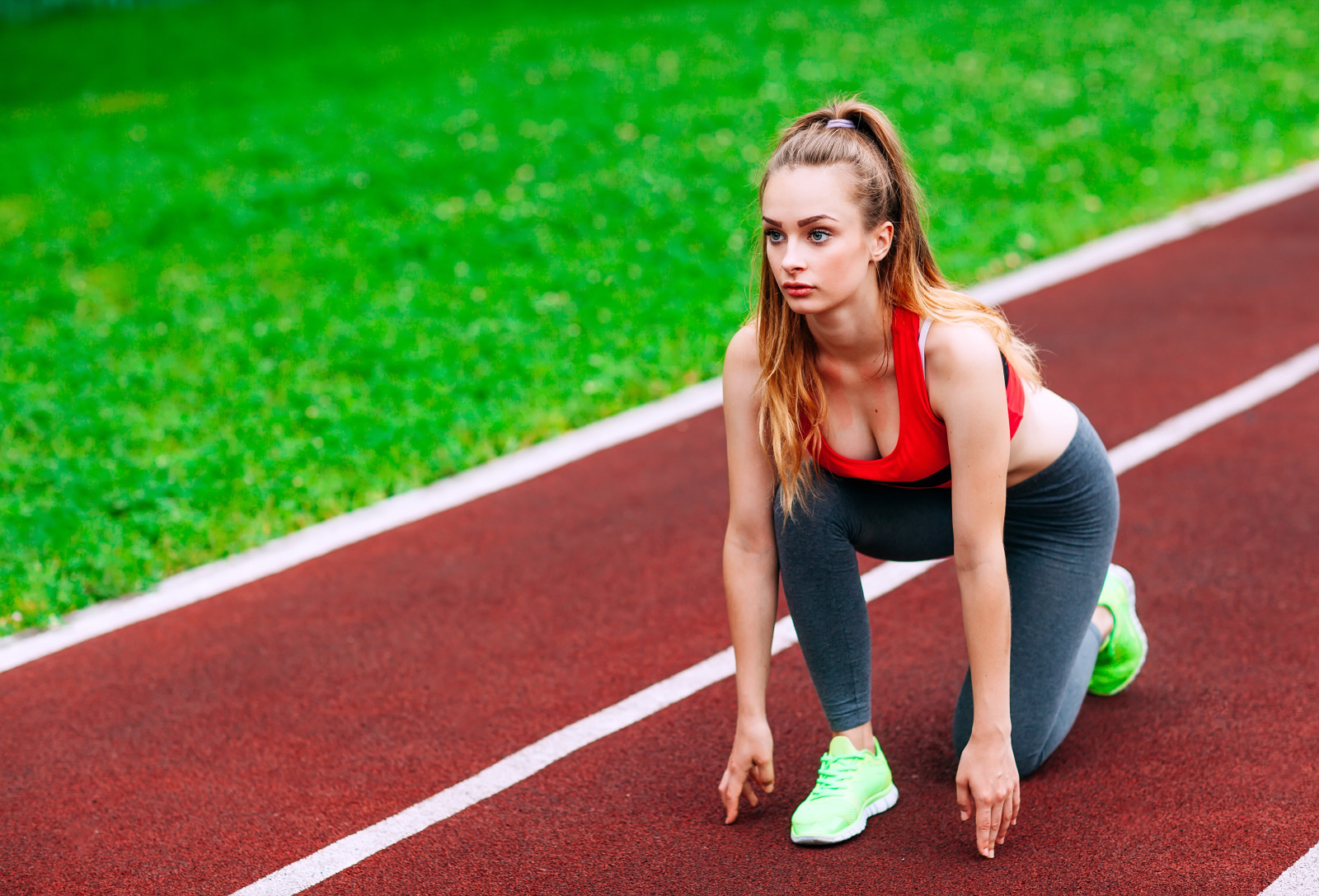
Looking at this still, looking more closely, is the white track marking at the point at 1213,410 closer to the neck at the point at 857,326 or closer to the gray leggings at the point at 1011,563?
the gray leggings at the point at 1011,563

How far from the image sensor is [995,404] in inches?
116

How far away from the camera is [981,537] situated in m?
3.00

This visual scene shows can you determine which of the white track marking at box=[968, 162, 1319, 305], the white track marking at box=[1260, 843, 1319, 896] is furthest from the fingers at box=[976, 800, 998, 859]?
the white track marking at box=[968, 162, 1319, 305]

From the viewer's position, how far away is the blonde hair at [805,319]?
295 cm

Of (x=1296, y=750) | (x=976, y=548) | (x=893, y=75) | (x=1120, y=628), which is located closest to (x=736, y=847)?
(x=976, y=548)

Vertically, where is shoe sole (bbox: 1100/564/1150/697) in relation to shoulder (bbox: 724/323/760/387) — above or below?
below

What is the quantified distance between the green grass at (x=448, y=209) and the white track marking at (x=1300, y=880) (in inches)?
155

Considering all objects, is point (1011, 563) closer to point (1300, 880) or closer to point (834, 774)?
point (834, 774)

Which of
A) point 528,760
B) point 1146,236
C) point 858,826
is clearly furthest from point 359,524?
point 1146,236

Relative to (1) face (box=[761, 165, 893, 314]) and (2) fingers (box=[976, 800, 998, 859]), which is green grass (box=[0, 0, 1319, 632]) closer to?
(1) face (box=[761, 165, 893, 314])

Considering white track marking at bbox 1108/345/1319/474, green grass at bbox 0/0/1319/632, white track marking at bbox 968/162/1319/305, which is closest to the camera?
white track marking at bbox 1108/345/1319/474

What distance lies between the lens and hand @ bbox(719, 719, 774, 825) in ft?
10.5

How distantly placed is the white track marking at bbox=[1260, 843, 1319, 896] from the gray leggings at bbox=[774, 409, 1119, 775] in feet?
2.08

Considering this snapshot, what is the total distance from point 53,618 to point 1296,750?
420cm
